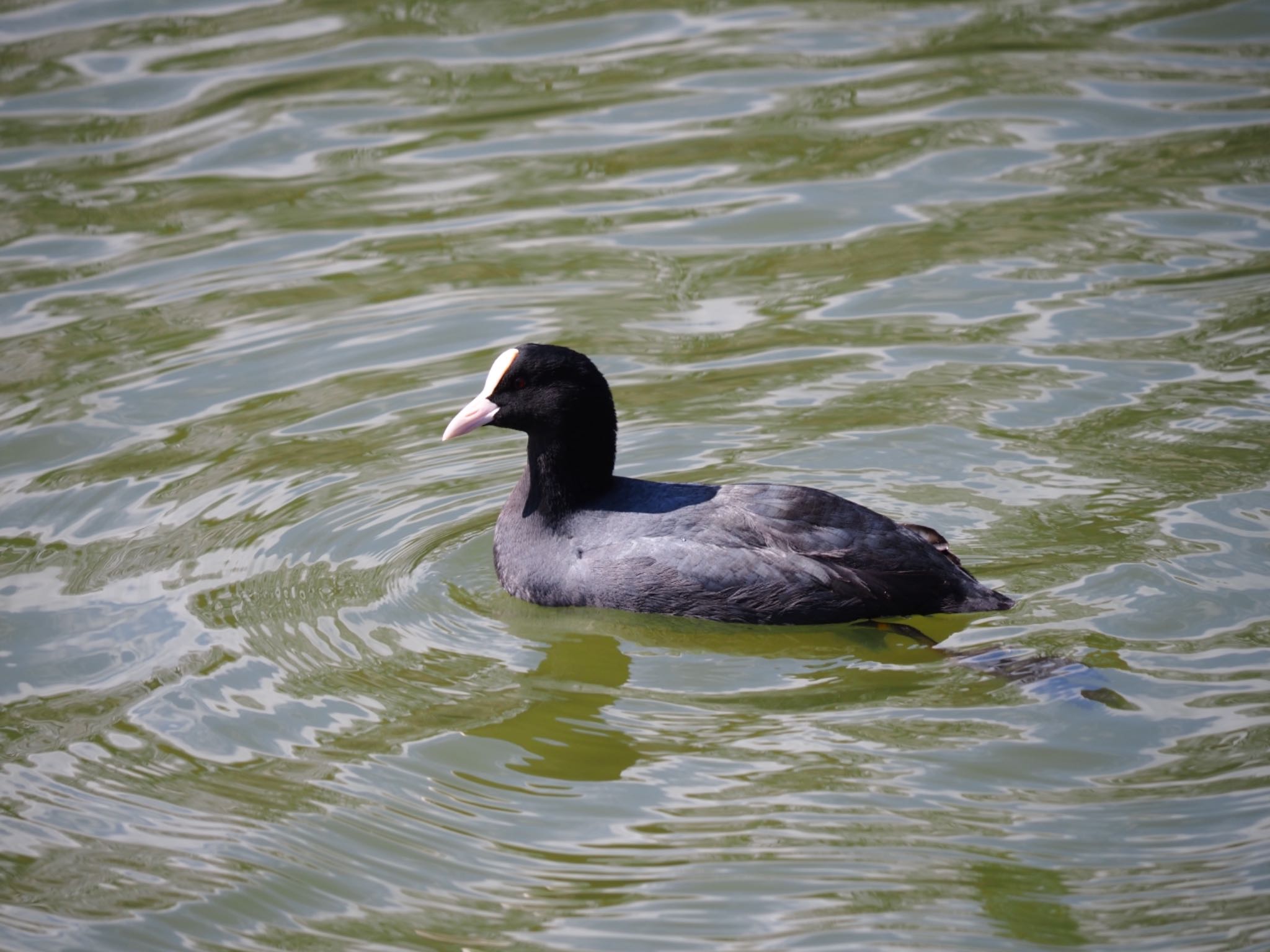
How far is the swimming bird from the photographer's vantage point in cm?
518

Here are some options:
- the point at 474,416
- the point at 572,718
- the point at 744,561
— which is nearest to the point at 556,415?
the point at 474,416

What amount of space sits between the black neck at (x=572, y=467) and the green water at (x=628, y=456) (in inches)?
17.2

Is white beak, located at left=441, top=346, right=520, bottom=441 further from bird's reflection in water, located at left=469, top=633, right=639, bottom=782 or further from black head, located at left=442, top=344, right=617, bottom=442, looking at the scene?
bird's reflection in water, located at left=469, top=633, right=639, bottom=782

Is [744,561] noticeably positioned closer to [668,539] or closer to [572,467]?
[668,539]

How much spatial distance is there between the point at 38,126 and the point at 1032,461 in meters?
7.05

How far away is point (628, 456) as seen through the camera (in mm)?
6570

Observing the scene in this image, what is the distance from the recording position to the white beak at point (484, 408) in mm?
5555

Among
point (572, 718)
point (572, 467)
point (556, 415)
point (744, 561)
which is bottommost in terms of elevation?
point (572, 718)

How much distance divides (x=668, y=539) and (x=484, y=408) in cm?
84

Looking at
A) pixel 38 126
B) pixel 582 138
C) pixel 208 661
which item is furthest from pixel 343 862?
pixel 38 126

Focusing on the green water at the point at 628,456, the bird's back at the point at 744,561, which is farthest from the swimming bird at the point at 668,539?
the green water at the point at 628,456

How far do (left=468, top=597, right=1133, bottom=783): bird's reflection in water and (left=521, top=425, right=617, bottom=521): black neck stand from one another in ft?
1.26

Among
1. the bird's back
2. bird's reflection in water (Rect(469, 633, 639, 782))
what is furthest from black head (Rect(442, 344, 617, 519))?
bird's reflection in water (Rect(469, 633, 639, 782))

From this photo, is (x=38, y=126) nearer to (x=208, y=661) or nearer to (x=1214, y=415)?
(x=208, y=661)
